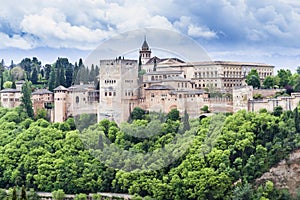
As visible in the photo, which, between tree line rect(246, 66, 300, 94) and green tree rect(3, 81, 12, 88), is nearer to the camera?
tree line rect(246, 66, 300, 94)

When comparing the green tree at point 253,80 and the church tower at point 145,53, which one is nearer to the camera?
the green tree at point 253,80

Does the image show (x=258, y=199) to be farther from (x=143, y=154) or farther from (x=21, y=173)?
(x=21, y=173)

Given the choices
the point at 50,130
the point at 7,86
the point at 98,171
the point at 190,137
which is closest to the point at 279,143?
the point at 190,137

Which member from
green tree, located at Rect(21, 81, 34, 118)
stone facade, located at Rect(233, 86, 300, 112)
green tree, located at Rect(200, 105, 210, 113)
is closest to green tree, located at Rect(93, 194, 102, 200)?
green tree, located at Rect(200, 105, 210, 113)

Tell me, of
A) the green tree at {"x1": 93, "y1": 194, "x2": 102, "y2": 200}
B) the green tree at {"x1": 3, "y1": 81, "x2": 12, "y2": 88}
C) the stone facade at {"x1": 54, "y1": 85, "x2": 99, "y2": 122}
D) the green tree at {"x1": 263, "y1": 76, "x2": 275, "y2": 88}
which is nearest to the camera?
the green tree at {"x1": 93, "y1": 194, "x2": 102, "y2": 200}

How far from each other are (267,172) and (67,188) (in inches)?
272

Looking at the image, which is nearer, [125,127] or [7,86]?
[125,127]

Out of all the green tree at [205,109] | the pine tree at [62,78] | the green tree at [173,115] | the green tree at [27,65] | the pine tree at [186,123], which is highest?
the green tree at [27,65]

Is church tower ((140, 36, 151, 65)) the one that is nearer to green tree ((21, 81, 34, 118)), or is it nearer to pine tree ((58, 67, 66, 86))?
pine tree ((58, 67, 66, 86))

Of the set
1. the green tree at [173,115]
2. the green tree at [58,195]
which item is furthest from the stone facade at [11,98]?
the green tree at [173,115]

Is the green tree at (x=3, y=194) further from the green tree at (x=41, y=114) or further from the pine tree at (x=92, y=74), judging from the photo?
the pine tree at (x=92, y=74)

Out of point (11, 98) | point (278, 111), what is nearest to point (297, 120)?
point (278, 111)

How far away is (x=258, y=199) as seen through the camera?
23.1m

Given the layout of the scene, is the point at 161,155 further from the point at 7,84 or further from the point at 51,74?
the point at 7,84
